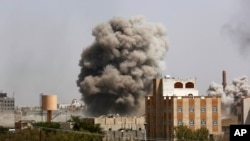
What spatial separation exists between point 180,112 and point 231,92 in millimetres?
29086

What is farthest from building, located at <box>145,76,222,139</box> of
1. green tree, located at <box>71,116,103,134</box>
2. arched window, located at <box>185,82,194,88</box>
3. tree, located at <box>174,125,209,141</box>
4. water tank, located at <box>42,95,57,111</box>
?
water tank, located at <box>42,95,57,111</box>

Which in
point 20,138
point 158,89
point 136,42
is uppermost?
point 136,42

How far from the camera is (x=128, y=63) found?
339ft

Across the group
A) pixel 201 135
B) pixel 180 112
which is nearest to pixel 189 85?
pixel 180 112

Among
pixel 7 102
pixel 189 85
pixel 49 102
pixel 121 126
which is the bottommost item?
pixel 121 126

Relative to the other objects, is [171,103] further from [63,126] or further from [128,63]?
[128,63]

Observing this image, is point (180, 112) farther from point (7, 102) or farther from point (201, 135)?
point (7, 102)

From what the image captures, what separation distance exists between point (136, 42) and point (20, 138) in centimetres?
4303

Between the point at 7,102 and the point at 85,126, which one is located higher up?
the point at 7,102

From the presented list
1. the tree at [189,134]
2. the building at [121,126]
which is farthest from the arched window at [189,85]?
the tree at [189,134]

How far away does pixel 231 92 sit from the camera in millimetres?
102938

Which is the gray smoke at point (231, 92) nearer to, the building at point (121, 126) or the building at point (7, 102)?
the building at point (121, 126)

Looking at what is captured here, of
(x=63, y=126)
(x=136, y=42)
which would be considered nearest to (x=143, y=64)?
(x=136, y=42)

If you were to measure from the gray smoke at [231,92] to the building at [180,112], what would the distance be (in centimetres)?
1974
